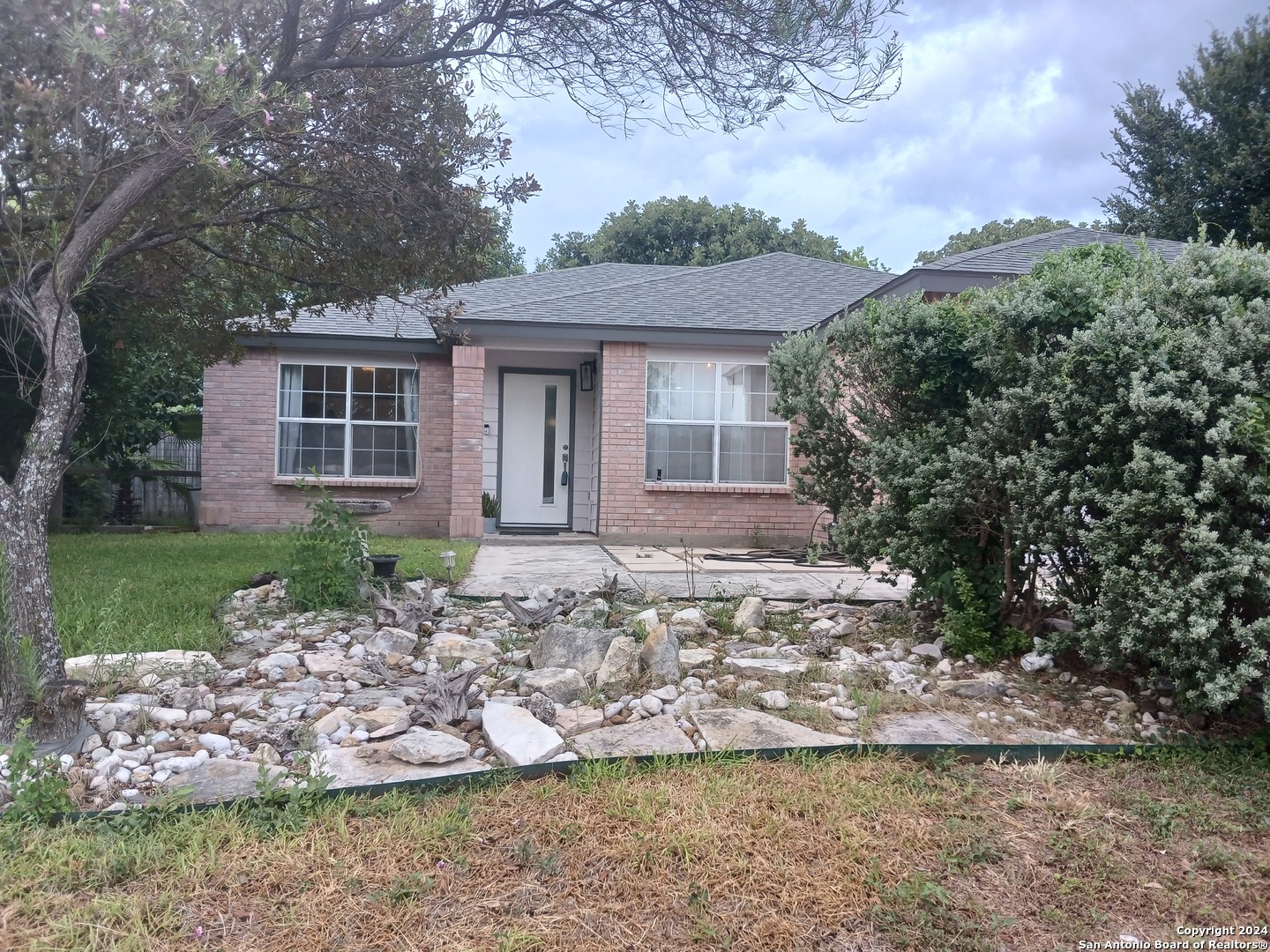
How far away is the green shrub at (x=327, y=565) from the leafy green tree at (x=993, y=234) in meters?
28.9

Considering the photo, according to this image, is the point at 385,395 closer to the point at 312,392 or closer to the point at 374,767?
the point at 312,392

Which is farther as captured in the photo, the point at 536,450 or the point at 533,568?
the point at 536,450

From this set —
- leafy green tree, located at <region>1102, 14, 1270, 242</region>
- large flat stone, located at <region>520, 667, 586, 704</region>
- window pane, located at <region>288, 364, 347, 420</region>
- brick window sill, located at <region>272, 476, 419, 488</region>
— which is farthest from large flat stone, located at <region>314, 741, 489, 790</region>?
leafy green tree, located at <region>1102, 14, 1270, 242</region>

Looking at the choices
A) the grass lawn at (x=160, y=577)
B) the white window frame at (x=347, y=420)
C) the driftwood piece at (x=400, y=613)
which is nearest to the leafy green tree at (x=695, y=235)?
the white window frame at (x=347, y=420)

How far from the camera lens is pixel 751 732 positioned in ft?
11.6

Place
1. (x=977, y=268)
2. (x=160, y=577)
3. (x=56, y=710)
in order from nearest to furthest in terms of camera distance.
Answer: (x=56, y=710) → (x=160, y=577) → (x=977, y=268)

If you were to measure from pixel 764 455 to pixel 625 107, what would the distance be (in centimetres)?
604

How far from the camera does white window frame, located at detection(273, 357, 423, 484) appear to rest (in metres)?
11.9

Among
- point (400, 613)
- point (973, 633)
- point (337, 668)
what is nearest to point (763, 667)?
point (973, 633)

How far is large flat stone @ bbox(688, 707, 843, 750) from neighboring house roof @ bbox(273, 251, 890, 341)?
6.62 metres

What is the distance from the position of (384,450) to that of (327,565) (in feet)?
21.5

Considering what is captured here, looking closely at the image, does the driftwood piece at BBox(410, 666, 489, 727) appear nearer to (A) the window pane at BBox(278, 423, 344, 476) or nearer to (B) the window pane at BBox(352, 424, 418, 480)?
(B) the window pane at BBox(352, 424, 418, 480)

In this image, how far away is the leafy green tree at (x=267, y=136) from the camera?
146 inches

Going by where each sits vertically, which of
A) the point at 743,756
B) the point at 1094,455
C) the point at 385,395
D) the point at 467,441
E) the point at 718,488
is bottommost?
the point at 743,756
